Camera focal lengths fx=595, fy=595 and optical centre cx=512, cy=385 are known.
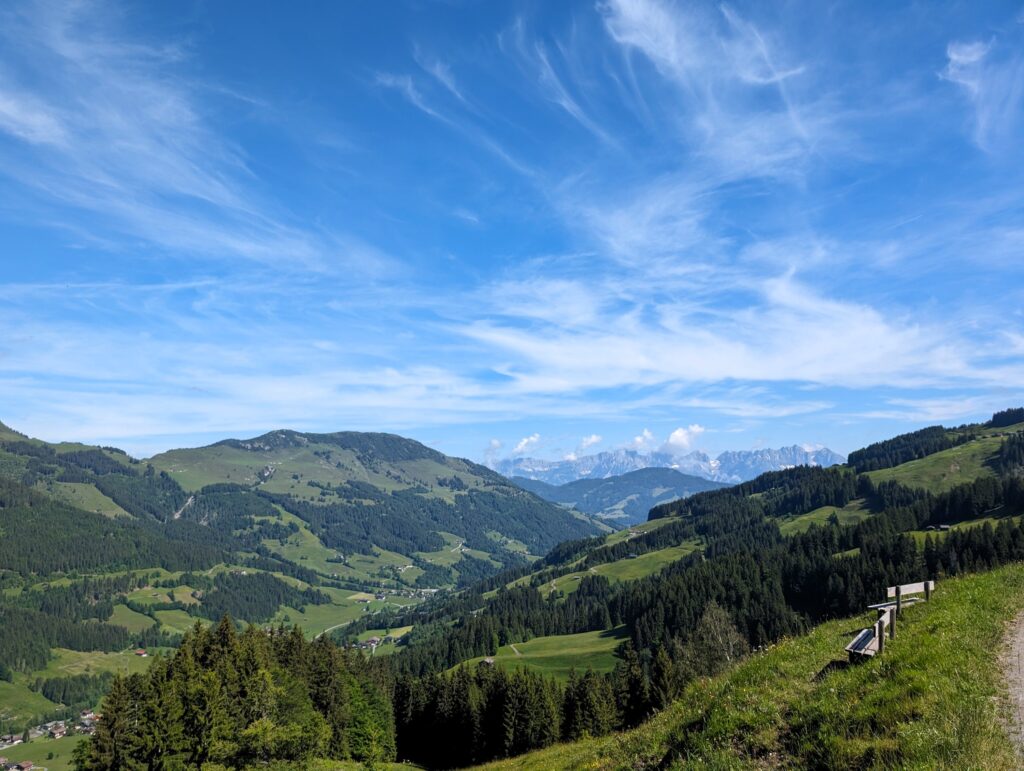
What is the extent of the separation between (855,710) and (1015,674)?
570cm

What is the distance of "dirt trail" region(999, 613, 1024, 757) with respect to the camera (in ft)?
41.3

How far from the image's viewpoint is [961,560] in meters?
142

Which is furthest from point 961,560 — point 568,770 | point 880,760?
point 880,760

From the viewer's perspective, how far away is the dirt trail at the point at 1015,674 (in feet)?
41.3

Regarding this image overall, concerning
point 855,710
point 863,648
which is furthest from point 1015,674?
point 855,710

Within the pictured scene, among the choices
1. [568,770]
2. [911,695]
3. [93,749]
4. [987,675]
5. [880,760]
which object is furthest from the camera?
[93,749]

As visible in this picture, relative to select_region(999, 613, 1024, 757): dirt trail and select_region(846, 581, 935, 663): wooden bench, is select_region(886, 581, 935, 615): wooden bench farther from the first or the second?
select_region(999, 613, 1024, 757): dirt trail

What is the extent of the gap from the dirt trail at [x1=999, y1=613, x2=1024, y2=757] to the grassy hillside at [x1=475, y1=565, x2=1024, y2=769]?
0.27 meters

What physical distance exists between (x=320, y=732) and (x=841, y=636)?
62731mm

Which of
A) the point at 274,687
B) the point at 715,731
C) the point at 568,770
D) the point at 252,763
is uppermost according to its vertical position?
the point at 715,731

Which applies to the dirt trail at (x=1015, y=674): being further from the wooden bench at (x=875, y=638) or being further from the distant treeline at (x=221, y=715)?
the distant treeline at (x=221, y=715)

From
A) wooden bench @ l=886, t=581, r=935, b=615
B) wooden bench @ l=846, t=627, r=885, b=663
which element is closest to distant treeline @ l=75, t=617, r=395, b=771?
wooden bench @ l=886, t=581, r=935, b=615

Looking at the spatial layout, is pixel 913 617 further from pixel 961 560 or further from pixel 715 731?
pixel 961 560

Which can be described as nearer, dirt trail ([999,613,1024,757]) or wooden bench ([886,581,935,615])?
dirt trail ([999,613,1024,757])
